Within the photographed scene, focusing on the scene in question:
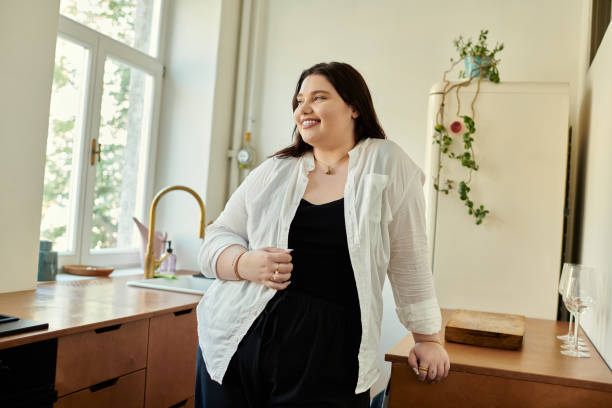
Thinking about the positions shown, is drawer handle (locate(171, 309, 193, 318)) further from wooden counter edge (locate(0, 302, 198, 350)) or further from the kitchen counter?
the kitchen counter

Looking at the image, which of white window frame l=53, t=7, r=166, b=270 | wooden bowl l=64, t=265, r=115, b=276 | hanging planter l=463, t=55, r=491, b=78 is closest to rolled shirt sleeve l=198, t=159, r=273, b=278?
hanging planter l=463, t=55, r=491, b=78

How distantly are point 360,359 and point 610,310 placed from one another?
70 centimetres

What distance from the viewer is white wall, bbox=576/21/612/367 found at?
1.47 m

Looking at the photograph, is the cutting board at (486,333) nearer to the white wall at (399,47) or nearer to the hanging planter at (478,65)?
the hanging planter at (478,65)

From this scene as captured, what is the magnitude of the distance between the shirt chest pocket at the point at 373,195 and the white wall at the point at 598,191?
688 mm

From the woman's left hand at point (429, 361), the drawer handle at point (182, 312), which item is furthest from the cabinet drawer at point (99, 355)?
the woman's left hand at point (429, 361)

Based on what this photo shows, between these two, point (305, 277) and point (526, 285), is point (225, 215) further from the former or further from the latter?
point (526, 285)

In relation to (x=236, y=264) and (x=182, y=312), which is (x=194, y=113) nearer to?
(x=182, y=312)

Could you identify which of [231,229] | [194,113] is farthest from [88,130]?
[231,229]

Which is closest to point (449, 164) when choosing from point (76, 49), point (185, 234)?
point (185, 234)

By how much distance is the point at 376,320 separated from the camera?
45.4 inches

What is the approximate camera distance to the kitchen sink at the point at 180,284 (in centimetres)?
234

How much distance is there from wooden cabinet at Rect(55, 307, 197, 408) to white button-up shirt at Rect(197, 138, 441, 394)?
1.79 ft

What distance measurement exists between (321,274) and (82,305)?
108 centimetres
